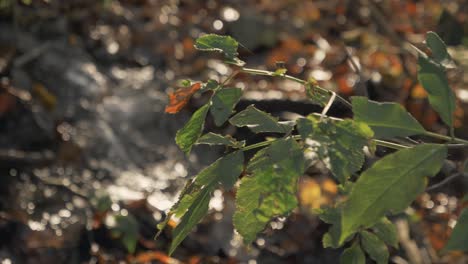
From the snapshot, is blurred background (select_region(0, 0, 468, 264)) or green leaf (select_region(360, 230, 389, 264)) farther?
blurred background (select_region(0, 0, 468, 264))

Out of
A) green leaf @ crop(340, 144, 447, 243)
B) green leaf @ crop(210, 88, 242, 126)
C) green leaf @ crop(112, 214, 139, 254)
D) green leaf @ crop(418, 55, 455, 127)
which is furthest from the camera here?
green leaf @ crop(112, 214, 139, 254)

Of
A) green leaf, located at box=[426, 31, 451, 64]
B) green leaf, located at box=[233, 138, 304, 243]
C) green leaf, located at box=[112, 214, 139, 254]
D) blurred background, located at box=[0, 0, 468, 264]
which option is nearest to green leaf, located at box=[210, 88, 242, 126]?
green leaf, located at box=[233, 138, 304, 243]

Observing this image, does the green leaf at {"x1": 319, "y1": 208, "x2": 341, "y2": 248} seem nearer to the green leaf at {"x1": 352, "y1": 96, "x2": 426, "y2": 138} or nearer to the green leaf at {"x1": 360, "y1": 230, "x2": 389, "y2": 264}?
the green leaf at {"x1": 360, "y1": 230, "x2": 389, "y2": 264}

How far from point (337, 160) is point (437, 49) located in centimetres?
31

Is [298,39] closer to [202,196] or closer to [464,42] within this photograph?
[464,42]

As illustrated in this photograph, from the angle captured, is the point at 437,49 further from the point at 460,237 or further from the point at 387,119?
the point at 460,237

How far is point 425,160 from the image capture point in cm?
106

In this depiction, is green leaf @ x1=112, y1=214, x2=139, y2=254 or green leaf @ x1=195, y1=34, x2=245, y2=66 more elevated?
green leaf @ x1=195, y1=34, x2=245, y2=66

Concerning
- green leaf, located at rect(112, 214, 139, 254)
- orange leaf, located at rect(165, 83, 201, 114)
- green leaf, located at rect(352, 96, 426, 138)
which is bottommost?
green leaf, located at rect(112, 214, 139, 254)

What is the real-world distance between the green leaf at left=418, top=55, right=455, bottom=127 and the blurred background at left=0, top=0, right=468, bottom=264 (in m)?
0.74

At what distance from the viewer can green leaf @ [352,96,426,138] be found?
1.12m

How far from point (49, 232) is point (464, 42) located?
2333mm

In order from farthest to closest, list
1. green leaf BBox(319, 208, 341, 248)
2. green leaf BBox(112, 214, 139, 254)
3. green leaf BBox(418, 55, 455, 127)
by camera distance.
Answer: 1. green leaf BBox(112, 214, 139, 254)
2. green leaf BBox(319, 208, 341, 248)
3. green leaf BBox(418, 55, 455, 127)

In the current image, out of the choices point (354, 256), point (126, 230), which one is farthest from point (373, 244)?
point (126, 230)
